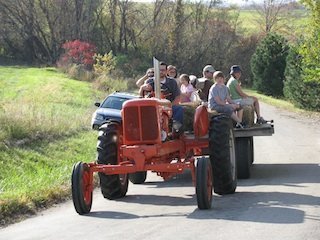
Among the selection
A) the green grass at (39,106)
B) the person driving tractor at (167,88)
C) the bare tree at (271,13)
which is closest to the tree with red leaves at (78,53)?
the green grass at (39,106)

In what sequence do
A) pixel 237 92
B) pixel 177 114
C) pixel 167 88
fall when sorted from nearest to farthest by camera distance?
pixel 177 114 < pixel 167 88 < pixel 237 92

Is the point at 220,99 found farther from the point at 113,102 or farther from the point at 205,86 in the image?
the point at 113,102

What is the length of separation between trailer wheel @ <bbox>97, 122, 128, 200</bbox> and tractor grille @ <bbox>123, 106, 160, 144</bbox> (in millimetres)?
488

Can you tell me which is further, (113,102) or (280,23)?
(280,23)

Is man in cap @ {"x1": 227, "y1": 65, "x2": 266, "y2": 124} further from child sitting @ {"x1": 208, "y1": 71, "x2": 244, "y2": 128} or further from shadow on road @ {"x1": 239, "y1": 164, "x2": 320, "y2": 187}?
shadow on road @ {"x1": 239, "y1": 164, "x2": 320, "y2": 187}

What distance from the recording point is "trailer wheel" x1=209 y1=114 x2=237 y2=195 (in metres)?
11.5

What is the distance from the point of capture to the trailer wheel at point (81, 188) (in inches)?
406

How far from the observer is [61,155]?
17344 millimetres

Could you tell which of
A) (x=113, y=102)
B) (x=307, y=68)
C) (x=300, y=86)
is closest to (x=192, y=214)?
(x=113, y=102)

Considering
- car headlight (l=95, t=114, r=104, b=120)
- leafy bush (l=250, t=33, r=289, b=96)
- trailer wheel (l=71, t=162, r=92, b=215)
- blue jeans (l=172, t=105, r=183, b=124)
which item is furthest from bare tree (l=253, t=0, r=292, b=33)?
trailer wheel (l=71, t=162, r=92, b=215)

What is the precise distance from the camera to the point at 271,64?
54.3m

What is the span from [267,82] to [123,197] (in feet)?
148

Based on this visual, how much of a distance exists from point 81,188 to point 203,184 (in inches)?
74.1

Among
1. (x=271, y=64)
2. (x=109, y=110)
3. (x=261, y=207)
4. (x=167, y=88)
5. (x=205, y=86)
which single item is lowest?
(x=261, y=207)
